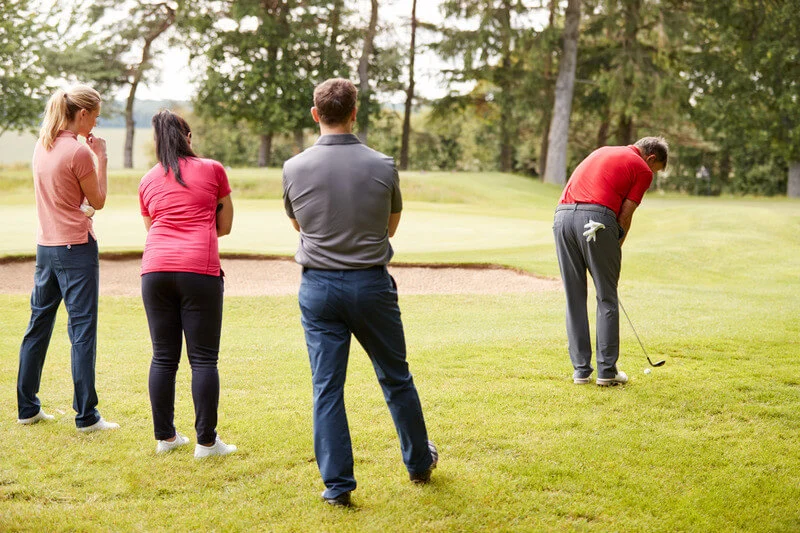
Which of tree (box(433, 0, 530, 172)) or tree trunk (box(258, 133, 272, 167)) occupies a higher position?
tree (box(433, 0, 530, 172))

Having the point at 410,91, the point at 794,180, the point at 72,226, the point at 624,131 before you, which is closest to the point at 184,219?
the point at 72,226

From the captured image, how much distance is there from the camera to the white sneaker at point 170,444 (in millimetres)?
5023

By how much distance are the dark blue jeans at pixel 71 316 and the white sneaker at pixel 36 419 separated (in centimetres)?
3

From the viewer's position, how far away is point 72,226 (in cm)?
527

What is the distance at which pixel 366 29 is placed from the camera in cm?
4288

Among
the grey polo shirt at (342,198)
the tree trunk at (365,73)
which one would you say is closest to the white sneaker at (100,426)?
the grey polo shirt at (342,198)

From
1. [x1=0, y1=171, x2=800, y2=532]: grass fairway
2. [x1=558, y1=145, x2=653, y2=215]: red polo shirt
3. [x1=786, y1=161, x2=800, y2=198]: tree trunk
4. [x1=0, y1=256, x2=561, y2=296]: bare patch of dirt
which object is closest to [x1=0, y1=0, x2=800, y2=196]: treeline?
[x1=786, y1=161, x2=800, y2=198]: tree trunk

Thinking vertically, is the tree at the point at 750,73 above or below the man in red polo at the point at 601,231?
above

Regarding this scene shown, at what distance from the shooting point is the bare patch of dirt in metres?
11.6

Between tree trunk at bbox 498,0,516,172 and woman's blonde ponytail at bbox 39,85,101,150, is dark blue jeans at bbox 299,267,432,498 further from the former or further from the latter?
tree trunk at bbox 498,0,516,172

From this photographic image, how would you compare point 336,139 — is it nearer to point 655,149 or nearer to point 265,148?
point 655,149

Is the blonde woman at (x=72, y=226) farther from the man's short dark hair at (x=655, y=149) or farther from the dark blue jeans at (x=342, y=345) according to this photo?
the man's short dark hair at (x=655, y=149)

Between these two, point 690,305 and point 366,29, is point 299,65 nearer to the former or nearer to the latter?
point 366,29

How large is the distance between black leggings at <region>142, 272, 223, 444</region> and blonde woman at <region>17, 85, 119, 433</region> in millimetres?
728
